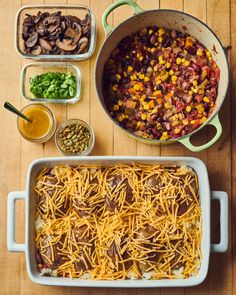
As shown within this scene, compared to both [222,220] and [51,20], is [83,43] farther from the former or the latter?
A: [222,220]

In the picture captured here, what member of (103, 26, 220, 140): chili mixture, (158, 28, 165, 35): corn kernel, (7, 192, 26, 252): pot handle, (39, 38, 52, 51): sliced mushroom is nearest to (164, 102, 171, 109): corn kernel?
(103, 26, 220, 140): chili mixture

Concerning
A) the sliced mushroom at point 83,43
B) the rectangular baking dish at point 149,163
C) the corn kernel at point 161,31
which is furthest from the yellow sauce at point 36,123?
the corn kernel at point 161,31

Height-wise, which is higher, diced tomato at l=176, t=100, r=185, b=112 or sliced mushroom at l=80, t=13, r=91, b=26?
sliced mushroom at l=80, t=13, r=91, b=26

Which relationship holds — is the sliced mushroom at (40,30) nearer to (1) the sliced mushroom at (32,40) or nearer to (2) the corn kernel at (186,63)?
(1) the sliced mushroom at (32,40)

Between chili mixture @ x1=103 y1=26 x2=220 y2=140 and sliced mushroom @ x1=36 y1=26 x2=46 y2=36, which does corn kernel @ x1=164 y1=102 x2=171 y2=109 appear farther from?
sliced mushroom @ x1=36 y1=26 x2=46 y2=36

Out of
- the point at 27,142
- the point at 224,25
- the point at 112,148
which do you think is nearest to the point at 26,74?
the point at 27,142

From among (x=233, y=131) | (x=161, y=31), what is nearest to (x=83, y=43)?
(x=161, y=31)
